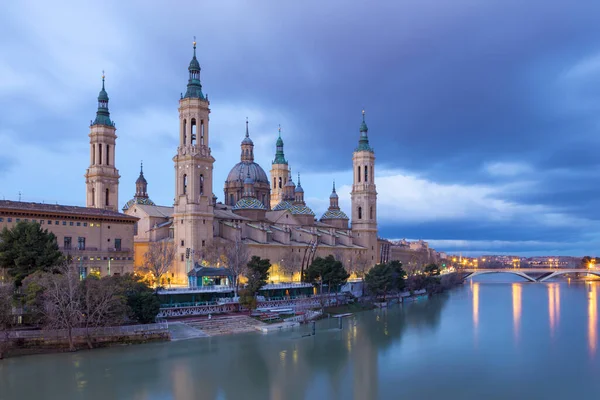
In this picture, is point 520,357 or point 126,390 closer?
point 126,390

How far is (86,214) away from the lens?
5822cm

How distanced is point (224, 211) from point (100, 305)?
40447 mm

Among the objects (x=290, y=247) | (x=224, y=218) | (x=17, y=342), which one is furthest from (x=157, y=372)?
(x=290, y=247)

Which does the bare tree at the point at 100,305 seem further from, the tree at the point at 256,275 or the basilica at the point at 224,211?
the basilica at the point at 224,211

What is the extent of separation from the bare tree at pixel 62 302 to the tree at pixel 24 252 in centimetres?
407

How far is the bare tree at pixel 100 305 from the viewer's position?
3906cm

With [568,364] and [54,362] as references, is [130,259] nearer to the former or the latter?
[54,362]

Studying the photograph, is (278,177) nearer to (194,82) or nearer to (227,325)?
(194,82)

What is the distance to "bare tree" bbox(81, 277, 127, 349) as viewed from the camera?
39.1 m

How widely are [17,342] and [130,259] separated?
25.1 m

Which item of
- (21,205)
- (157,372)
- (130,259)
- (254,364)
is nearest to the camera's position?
(157,372)

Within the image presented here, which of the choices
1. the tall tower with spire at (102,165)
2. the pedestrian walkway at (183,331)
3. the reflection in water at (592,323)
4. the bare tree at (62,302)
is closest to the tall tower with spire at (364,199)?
the reflection in water at (592,323)

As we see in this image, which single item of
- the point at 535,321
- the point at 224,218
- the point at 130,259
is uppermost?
the point at 224,218

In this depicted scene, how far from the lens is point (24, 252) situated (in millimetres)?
42531
